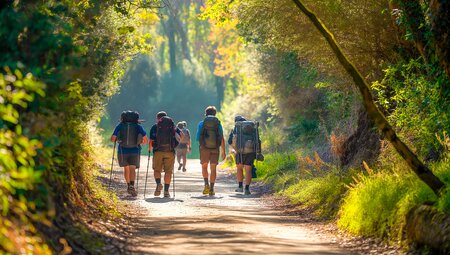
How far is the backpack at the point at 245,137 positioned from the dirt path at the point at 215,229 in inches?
72.9

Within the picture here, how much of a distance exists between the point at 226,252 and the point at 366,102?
2.98m

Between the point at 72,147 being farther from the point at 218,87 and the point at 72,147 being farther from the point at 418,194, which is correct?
the point at 218,87

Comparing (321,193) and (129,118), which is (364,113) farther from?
(129,118)

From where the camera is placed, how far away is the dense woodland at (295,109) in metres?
9.48

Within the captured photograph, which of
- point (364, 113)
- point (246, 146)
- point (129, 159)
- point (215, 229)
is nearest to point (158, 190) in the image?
point (129, 159)

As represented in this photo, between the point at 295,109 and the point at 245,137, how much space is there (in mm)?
10225

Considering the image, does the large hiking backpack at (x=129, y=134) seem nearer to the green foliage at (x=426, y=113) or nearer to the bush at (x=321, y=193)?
the bush at (x=321, y=193)

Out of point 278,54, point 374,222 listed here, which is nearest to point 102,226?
point 374,222

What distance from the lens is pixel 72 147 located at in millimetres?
13414

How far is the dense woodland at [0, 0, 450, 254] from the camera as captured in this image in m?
9.48

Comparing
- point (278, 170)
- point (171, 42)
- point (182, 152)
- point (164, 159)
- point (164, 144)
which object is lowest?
point (278, 170)

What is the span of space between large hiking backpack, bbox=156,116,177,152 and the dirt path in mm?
1208

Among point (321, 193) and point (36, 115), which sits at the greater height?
point (36, 115)

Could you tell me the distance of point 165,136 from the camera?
858 inches
